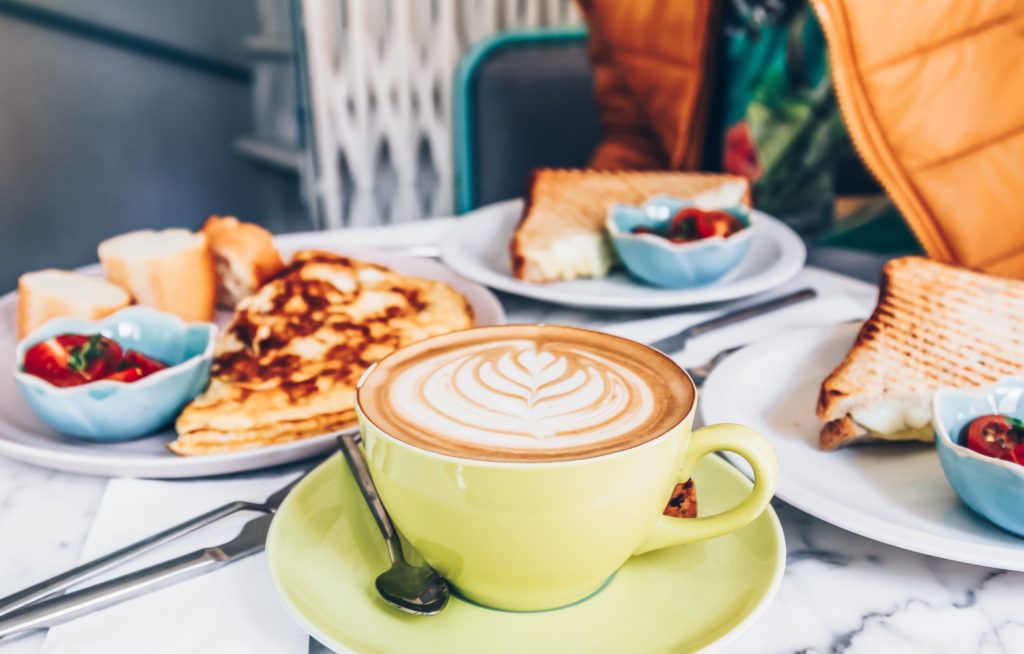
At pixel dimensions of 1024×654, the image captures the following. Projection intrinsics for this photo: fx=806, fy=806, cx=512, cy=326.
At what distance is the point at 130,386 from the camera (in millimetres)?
718

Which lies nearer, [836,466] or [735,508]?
[735,508]

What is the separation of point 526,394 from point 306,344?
1.35ft

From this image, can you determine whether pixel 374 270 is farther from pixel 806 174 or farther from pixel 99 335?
pixel 806 174

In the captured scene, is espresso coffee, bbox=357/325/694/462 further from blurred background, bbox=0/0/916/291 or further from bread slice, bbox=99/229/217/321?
blurred background, bbox=0/0/916/291

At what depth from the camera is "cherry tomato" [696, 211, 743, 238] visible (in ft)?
3.71

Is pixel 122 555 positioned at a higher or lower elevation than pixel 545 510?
lower

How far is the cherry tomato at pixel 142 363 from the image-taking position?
0.79 meters

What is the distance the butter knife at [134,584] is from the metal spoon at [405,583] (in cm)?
10

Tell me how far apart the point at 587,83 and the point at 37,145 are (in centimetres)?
269

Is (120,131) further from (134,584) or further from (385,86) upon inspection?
(134,584)

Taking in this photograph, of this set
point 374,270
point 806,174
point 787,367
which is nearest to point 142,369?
point 374,270

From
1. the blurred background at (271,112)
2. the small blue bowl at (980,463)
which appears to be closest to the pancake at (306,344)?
the small blue bowl at (980,463)

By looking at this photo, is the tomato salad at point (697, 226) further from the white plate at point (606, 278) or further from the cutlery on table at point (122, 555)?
the cutlery on table at point (122, 555)

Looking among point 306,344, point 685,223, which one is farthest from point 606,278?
point 306,344
